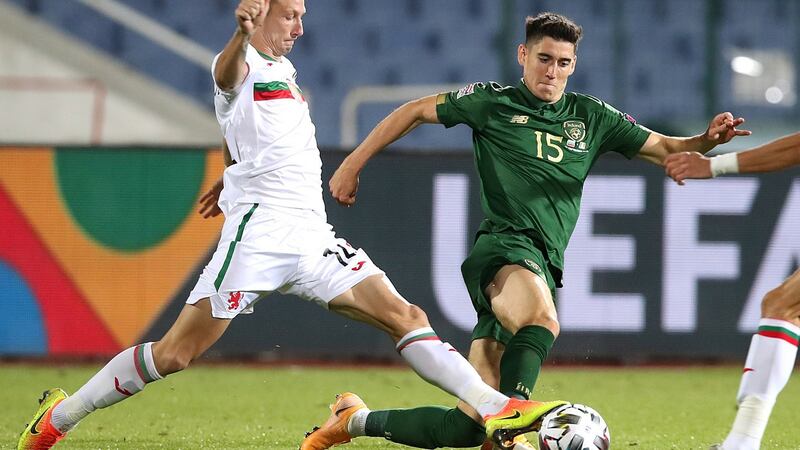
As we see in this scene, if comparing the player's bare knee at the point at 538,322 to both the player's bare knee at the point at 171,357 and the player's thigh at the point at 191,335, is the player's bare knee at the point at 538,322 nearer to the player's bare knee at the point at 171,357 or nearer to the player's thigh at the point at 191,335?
the player's thigh at the point at 191,335

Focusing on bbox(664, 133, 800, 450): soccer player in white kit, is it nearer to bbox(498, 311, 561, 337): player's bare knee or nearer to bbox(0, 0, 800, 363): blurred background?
bbox(498, 311, 561, 337): player's bare knee

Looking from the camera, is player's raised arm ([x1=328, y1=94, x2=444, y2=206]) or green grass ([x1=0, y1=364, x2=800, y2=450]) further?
green grass ([x1=0, y1=364, x2=800, y2=450])

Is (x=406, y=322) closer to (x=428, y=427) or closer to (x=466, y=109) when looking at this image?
(x=428, y=427)

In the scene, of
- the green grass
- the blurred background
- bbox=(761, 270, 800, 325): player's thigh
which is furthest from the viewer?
the blurred background

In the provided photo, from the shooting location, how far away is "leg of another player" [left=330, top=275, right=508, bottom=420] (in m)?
4.57

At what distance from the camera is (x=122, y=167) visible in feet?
30.7

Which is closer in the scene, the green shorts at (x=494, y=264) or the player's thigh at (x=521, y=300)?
the player's thigh at (x=521, y=300)

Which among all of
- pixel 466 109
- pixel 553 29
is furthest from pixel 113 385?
pixel 553 29

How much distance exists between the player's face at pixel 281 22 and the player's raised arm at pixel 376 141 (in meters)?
0.53

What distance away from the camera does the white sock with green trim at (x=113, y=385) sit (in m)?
4.87

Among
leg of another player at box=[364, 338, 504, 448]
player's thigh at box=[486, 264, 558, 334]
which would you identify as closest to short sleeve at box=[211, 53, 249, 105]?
player's thigh at box=[486, 264, 558, 334]

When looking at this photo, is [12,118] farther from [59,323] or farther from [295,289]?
[295,289]

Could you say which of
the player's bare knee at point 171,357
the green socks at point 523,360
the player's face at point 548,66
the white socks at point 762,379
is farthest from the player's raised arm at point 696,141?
the player's bare knee at point 171,357

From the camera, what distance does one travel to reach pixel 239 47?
4.52 m
